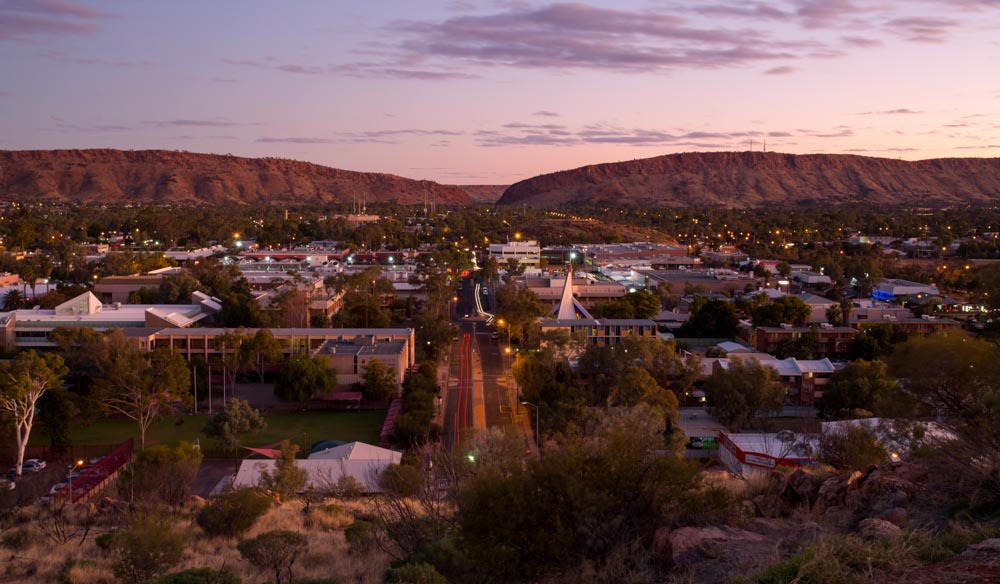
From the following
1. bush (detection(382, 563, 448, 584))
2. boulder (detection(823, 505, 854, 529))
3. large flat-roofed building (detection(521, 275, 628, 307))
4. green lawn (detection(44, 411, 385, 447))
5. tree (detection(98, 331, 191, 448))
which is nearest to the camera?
bush (detection(382, 563, 448, 584))

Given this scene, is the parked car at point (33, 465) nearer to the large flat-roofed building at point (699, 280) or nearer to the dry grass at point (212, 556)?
the dry grass at point (212, 556)

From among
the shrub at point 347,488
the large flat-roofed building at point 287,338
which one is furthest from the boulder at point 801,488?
the large flat-roofed building at point 287,338

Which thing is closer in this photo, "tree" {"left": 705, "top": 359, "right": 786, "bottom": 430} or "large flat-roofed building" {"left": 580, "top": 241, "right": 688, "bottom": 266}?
"tree" {"left": 705, "top": 359, "right": 786, "bottom": 430}

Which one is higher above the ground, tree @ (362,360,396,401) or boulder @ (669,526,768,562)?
boulder @ (669,526,768,562)

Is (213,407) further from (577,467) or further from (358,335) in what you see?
(577,467)

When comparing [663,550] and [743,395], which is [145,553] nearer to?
[663,550]

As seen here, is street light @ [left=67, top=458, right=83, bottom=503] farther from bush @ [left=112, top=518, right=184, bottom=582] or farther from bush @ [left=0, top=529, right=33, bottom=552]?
bush @ [left=112, top=518, right=184, bottom=582]

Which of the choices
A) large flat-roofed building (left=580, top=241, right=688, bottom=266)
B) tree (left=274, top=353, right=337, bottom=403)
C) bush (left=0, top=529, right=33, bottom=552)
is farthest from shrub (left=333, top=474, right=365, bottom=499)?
large flat-roofed building (left=580, top=241, right=688, bottom=266)

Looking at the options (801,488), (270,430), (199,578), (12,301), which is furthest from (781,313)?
(12,301)
